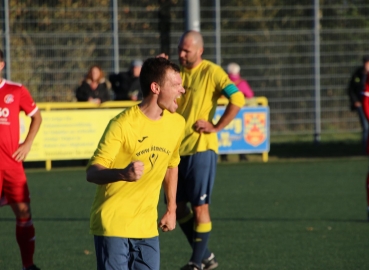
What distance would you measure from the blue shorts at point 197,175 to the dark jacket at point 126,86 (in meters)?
10.2

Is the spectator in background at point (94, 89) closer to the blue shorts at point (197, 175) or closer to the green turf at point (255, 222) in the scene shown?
the green turf at point (255, 222)

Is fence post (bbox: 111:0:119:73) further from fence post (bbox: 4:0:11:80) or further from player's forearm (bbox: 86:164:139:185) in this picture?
player's forearm (bbox: 86:164:139:185)

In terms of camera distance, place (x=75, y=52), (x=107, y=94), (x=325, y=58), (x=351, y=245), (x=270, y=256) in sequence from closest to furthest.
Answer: (x=270, y=256) < (x=351, y=245) < (x=107, y=94) < (x=75, y=52) < (x=325, y=58)

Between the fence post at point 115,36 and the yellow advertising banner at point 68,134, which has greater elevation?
the fence post at point 115,36

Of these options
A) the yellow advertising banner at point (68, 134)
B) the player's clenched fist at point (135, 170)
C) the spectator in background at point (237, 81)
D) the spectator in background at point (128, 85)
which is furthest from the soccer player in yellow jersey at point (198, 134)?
the spectator in background at point (128, 85)

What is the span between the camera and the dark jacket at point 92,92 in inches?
688

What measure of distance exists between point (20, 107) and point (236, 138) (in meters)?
10.3

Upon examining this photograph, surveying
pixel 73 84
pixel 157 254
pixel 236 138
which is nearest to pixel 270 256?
pixel 157 254

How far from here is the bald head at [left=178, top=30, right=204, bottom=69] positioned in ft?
25.6

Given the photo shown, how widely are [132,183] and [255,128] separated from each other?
13.0 m

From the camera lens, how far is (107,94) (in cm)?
1752

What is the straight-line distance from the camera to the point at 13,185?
25.1 ft

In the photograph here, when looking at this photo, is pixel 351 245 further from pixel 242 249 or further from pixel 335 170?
pixel 335 170

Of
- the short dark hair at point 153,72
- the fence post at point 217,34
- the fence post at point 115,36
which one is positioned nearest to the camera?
the short dark hair at point 153,72
